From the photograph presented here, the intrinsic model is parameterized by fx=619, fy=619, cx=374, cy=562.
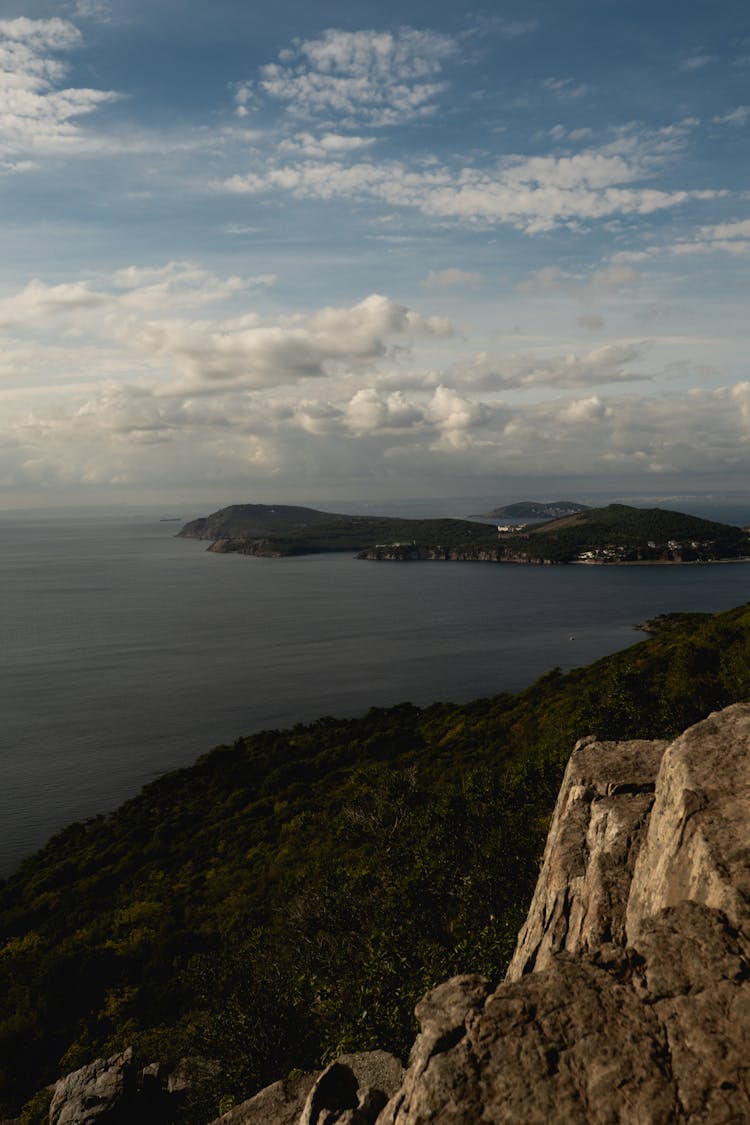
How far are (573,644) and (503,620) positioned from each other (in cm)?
3219

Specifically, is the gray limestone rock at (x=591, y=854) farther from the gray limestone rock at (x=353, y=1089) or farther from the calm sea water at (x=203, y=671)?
the calm sea water at (x=203, y=671)

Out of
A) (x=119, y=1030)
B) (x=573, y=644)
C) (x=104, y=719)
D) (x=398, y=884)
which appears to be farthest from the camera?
(x=573, y=644)

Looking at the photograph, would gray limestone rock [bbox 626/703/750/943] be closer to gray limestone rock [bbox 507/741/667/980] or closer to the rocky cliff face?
the rocky cliff face

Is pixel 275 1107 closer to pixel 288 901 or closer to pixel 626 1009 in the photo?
pixel 626 1009

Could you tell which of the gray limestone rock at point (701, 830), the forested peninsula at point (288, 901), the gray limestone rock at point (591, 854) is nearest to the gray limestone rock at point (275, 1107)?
the forested peninsula at point (288, 901)

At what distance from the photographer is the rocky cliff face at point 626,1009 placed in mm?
8914

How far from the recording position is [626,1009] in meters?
9.96

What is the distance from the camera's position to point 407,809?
40.2 metres

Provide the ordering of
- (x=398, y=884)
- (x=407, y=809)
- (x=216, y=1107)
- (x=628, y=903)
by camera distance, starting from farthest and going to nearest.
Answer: (x=407, y=809)
(x=398, y=884)
(x=216, y=1107)
(x=628, y=903)

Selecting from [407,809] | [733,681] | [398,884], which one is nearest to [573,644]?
[733,681]

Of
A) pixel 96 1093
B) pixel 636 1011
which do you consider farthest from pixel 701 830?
pixel 96 1093

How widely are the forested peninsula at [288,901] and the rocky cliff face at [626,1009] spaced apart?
7905 mm

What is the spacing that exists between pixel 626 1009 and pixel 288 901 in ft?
104

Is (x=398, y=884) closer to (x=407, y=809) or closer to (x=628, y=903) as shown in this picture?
(x=407, y=809)
